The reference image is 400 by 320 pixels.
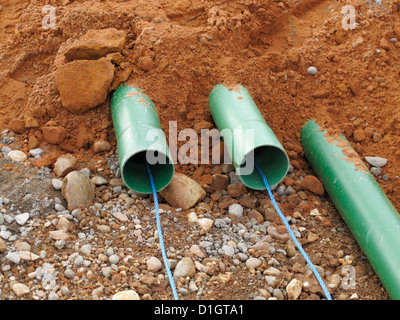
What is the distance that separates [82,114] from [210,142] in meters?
1.17

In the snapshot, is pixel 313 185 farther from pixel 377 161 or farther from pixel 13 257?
pixel 13 257

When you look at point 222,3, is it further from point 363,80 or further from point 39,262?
point 39,262

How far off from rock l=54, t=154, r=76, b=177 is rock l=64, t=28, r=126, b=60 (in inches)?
38.6

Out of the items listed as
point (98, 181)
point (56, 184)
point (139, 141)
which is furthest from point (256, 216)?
point (56, 184)

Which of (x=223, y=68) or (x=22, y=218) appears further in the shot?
(x=223, y=68)

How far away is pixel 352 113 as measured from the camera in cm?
445

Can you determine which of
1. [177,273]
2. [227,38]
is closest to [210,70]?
[227,38]

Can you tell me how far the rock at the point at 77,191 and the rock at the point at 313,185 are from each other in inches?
67.8

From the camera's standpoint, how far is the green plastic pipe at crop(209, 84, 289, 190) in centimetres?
364

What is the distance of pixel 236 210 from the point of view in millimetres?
3727

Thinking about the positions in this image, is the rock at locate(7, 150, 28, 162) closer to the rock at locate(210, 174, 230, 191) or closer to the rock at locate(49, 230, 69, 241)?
the rock at locate(49, 230, 69, 241)

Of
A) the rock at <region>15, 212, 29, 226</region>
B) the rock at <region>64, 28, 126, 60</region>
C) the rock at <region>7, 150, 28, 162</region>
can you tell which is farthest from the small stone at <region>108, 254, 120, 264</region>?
the rock at <region>64, 28, 126, 60</region>

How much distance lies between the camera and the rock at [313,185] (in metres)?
3.97

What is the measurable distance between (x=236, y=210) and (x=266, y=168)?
47cm
